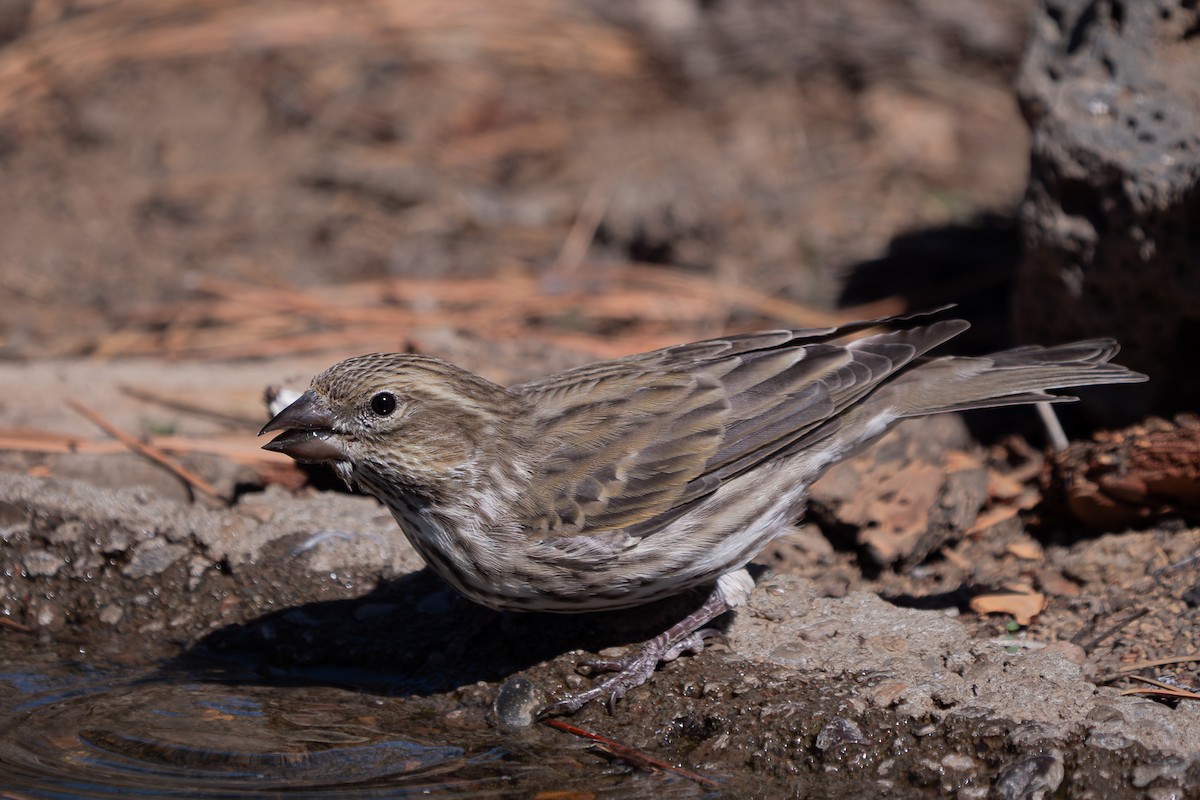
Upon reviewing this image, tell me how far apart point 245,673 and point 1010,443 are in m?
3.55

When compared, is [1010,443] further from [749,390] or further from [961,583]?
[749,390]

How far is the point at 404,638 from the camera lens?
4875 millimetres

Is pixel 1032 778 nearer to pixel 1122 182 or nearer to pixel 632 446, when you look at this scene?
pixel 632 446

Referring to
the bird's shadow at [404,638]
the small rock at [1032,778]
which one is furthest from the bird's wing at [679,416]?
the small rock at [1032,778]

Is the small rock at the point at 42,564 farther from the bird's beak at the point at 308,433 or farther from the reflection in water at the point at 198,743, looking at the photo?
the bird's beak at the point at 308,433

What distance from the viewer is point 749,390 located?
481 centimetres

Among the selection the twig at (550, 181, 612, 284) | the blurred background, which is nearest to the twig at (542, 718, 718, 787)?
the blurred background

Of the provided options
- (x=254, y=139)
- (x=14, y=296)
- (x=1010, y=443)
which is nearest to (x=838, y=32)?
(x=254, y=139)

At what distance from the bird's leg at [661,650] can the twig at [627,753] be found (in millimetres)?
68

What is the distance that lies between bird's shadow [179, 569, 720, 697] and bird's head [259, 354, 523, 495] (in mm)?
612

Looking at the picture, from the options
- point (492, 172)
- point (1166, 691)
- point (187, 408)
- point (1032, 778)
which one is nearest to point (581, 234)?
point (492, 172)

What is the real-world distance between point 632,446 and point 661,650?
72 centimetres

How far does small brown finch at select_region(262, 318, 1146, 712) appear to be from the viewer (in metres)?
4.39

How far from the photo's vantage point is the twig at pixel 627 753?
3913 mm
